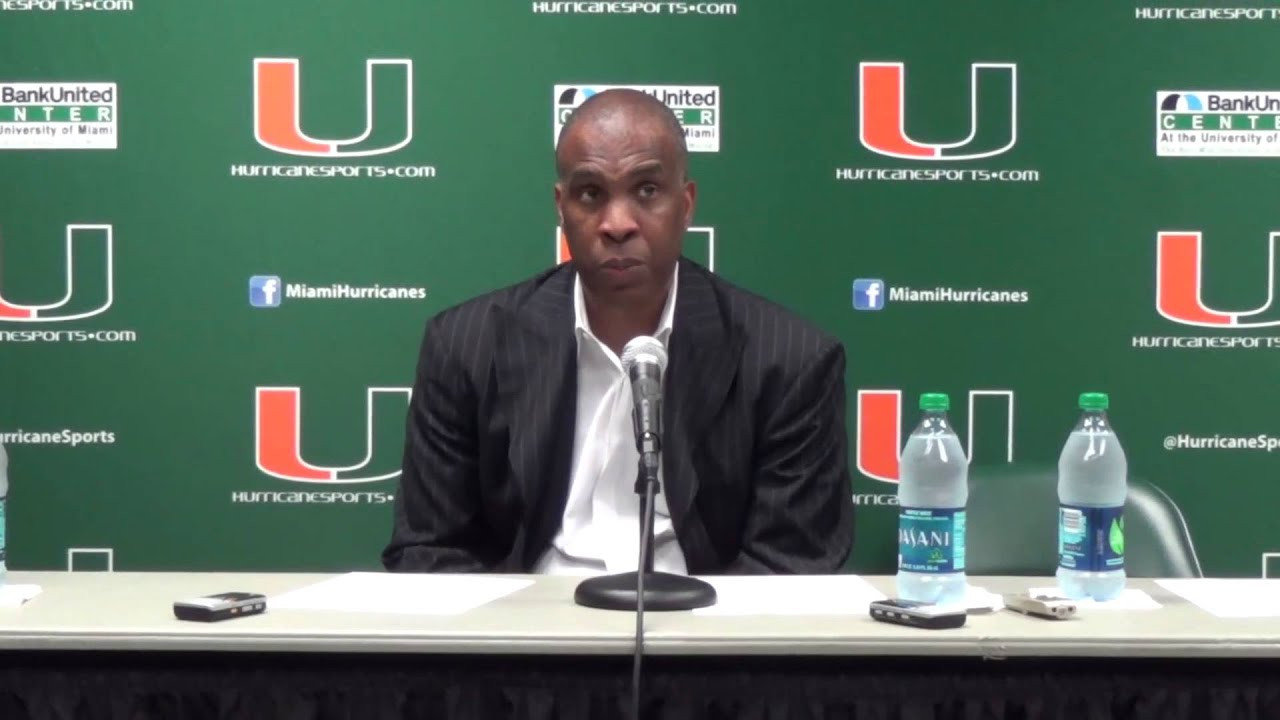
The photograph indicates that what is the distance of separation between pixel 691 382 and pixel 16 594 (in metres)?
1.16

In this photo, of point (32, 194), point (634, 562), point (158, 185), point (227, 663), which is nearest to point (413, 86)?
point (158, 185)

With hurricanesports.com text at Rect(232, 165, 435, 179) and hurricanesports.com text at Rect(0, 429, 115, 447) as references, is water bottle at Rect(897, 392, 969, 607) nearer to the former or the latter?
hurricanesports.com text at Rect(232, 165, 435, 179)

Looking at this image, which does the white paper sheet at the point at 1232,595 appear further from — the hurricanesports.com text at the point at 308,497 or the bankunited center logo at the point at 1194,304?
the hurricanesports.com text at the point at 308,497

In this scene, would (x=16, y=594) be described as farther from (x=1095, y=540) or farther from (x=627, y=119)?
(x=1095, y=540)

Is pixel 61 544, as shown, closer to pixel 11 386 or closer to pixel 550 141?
pixel 11 386

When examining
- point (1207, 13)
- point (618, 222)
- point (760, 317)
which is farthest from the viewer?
point (1207, 13)

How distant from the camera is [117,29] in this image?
10.4 feet

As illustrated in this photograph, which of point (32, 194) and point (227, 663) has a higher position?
point (32, 194)

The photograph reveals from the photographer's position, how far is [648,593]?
1636 millimetres

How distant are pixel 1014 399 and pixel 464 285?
1.34m

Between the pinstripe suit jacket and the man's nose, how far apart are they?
20 cm

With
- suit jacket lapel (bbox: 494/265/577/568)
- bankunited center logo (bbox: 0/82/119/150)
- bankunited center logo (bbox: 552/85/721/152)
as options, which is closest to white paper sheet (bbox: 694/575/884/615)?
suit jacket lapel (bbox: 494/265/577/568)

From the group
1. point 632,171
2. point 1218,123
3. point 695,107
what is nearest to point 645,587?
point 632,171

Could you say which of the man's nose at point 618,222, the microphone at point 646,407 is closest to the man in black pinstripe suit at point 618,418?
the man's nose at point 618,222
